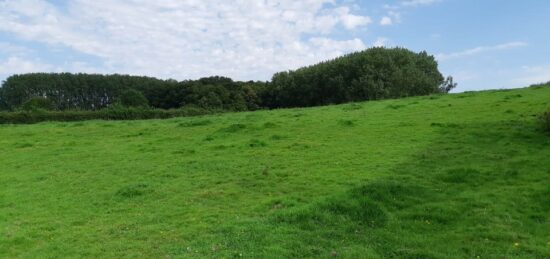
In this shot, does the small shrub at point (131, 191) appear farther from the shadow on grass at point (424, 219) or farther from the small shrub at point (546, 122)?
the small shrub at point (546, 122)

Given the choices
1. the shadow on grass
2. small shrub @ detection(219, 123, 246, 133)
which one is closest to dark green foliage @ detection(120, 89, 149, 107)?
small shrub @ detection(219, 123, 246, 133)

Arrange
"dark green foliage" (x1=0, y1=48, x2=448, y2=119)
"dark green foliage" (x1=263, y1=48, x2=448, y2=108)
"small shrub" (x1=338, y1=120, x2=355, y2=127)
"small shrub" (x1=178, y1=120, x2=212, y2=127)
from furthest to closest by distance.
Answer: "dark green foliage" (x1=0, y1=48, x2=448, y2=119)
"dark green foliage" (x1=263, y1=48, x2=448, y2=108)
"small shrub" (x1=178, y1=120, x2=212, y2=127)
"small shrub" (x1=338, y1=120, x2=355, y2=127)

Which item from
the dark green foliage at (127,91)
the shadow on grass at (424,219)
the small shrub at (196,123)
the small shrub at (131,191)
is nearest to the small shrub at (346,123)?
the shadow on grass at (424,219)

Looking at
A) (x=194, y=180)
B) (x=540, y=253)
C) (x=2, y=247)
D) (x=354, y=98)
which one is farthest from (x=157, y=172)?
(x=354, y=98)

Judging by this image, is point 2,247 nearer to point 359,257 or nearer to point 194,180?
point 194,180

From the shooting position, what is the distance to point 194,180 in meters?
13.5

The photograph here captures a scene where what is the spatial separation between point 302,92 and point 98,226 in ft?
181

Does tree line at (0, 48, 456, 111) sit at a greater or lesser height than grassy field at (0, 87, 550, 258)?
greater

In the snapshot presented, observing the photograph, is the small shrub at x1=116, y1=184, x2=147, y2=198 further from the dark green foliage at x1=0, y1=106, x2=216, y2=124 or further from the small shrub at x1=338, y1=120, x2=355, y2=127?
the dark green foliage at x1=0, y1=106, x2=216, y2=124

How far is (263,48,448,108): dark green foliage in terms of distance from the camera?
52250mm

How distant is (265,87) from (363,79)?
27.9m

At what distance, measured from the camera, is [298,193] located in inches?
455

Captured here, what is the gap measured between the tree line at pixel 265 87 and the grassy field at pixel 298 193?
3176 cm

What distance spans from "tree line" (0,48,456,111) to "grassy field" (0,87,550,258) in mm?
31759
